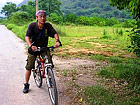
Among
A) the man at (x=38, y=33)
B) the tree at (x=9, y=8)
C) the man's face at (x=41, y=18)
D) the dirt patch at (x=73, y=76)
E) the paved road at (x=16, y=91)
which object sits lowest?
the dirt patch at (x=73, y=76)

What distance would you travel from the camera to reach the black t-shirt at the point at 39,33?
4.49 m

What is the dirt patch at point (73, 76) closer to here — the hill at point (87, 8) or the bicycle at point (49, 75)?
the bicycle at point (49, 75)

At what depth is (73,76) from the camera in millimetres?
6414

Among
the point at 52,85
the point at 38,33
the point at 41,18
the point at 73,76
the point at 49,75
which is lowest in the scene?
the point at 73,76

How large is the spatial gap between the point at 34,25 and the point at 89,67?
3.63 m

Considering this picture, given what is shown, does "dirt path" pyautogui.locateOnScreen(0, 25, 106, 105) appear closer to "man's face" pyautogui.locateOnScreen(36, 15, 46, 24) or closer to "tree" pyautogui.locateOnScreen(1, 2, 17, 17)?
"man's face" pyautogui.locateOnScreen(36, 15, 46, 24)

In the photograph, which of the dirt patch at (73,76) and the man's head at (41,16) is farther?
the dirt patch at (73,76)

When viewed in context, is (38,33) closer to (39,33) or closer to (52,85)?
(39,33)

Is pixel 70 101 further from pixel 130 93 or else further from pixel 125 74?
pixel 125 74

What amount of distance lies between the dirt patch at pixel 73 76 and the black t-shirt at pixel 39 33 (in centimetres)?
131

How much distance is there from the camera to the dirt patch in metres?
4.80

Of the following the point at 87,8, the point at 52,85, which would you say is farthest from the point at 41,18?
the point at 87,8

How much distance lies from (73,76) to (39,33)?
7.57ft

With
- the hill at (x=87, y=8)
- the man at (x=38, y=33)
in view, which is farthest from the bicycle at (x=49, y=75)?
the hill at (x=87, y=8)
